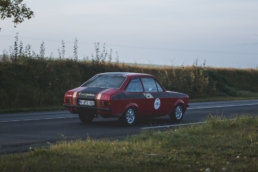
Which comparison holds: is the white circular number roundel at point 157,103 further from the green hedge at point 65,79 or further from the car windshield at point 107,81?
the green hedge at point 65,79

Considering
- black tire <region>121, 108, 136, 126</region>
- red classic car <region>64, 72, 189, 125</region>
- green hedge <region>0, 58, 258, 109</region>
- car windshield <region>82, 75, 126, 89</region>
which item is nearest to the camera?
red classic car <region>64, 72, 189, 125</region>

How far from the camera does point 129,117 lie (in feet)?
55.2

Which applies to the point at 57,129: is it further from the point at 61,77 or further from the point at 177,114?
the point at 61,77

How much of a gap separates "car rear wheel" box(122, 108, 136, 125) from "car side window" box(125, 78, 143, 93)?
1.90 feet

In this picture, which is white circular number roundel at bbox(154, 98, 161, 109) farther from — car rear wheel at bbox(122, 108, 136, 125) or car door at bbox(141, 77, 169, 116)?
car rear wheel at bbox(122, 108, 136, 125)

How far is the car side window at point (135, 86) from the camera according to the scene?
16.9 metres

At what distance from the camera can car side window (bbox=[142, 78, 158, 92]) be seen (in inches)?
693

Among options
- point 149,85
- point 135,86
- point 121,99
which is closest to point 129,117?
point 121,99

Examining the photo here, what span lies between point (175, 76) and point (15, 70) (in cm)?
1208

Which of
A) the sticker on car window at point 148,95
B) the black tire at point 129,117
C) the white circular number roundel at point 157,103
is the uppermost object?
the sticker on car window at point 148,95

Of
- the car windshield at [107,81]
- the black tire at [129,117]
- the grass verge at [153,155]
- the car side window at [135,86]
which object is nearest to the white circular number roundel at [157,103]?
the car side window at [135,86]

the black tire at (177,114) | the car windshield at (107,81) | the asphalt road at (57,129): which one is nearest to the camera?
the asphalt road at (57,129)

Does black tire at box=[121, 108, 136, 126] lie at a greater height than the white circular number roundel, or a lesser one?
lesser

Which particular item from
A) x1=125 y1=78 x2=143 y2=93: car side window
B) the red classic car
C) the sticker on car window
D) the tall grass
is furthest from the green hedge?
the sticker on car window
